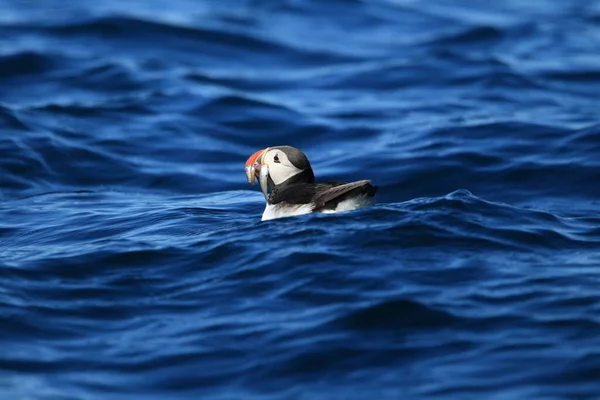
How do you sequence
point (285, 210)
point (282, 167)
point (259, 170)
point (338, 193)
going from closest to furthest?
point (338, 193)
point (285, 210)
point (282, 167)
point (259, 170)

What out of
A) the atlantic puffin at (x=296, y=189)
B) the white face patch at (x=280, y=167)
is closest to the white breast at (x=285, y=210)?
the atlantic puffin at (x=296, y=189)

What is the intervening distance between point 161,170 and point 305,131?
2.65 meters

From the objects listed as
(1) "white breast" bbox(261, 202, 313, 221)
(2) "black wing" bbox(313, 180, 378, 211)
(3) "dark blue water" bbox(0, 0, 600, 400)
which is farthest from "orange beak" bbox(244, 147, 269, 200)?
(2) "black wing" bbox(313, 180, 378, 211)

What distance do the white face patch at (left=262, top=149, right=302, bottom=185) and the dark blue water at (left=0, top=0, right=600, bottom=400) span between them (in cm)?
60

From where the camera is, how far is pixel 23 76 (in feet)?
57.2

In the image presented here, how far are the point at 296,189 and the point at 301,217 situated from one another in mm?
309

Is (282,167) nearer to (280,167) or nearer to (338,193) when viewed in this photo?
(280,167)

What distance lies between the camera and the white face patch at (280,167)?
898cm

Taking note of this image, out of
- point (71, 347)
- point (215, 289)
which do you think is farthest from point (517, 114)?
point (71, 347)

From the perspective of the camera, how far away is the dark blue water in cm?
653

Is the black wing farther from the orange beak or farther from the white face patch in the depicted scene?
the orange beak

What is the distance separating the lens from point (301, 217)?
8469 mm

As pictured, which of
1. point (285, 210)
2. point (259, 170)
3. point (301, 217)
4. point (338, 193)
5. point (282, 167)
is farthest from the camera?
point (259, 170)

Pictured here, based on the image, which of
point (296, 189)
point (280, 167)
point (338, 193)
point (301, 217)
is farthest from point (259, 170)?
point (338, 193)
